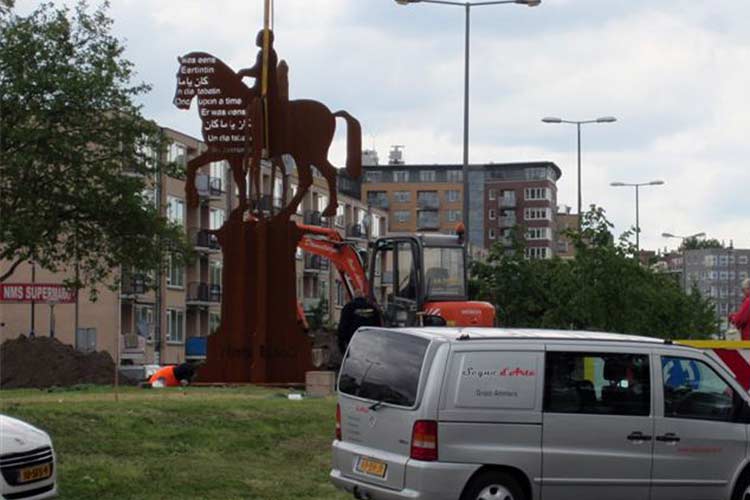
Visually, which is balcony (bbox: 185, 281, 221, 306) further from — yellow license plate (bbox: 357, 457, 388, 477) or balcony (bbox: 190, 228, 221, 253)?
yellow license plate (bbox: 357, 457, 388, 477)

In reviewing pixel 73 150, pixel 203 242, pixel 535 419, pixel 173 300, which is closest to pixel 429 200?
pixel 203 242

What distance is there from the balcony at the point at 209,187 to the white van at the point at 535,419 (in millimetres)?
76379

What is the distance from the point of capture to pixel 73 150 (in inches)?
1577

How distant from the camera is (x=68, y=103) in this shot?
40.3 m

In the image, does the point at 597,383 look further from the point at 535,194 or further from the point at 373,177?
the point at 535,194

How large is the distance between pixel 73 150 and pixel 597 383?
93.0 feet

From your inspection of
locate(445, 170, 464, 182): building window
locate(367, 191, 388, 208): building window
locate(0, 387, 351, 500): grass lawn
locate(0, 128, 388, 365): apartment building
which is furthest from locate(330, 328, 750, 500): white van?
locate(445, 170, 464, 182): building window

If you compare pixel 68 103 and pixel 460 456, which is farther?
pixel 68 103

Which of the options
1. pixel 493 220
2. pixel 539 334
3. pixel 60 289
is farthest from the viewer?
pixel 493 220

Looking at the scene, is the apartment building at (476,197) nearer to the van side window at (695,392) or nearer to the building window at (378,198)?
the building window at (378,198)

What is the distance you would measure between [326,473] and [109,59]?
26.4m

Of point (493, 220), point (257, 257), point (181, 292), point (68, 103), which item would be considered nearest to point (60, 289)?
point (257, 257)

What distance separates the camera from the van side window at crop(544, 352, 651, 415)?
13555 millimetres

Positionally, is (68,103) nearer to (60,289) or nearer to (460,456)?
(60,289)
